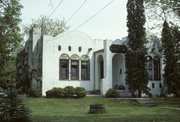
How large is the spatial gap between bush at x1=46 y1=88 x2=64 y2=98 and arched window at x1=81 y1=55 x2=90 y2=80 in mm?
4364

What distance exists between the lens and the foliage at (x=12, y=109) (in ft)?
37.4

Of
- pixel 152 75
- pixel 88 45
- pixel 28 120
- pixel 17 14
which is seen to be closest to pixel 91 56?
pixel 88 45

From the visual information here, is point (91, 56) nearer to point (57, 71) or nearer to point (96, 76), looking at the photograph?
point (96, 76)

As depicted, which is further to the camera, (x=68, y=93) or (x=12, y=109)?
(x=68, y=93)

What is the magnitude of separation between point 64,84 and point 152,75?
10163 millimetres

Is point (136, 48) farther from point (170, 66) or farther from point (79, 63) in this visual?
point (79, 63)

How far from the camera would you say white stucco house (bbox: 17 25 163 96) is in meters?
28.2

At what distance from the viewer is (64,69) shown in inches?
1139

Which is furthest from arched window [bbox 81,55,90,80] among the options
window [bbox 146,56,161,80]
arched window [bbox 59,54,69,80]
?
window [bbox 146,56,161,80]

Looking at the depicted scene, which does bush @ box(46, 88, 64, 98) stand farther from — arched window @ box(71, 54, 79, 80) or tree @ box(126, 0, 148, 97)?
tree @ box(126, 0, 148, 97)

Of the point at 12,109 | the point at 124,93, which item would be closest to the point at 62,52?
the point at 124,93

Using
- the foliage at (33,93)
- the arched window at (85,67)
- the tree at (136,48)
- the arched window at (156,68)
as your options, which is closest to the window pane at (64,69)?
the arched window at (85,67)

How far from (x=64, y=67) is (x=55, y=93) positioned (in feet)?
12.6

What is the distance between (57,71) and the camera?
2844 cm
